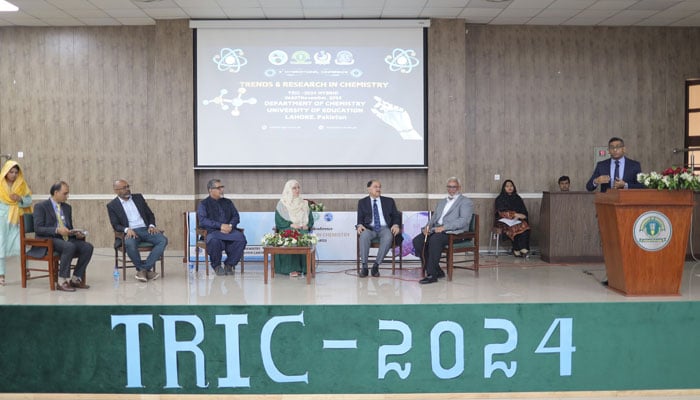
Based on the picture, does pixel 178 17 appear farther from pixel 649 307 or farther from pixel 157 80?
pixel 649 307

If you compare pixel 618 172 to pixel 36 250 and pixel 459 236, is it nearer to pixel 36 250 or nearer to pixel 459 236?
pixel 459 236

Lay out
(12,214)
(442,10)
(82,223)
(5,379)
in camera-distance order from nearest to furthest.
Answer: (5,379) → (12,214) → (442,10) → (82,223)

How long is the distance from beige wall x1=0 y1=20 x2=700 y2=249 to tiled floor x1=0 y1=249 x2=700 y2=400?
4.91 ft

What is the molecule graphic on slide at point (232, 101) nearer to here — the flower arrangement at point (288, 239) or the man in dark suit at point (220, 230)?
the man in dark suit at point (220, 230)

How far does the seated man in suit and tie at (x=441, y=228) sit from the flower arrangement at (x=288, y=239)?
1232mm

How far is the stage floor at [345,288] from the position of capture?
5285mm

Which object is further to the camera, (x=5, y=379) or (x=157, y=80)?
(x=157, y=80)

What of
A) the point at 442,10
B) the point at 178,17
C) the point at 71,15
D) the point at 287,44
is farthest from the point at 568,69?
the point at 71,15

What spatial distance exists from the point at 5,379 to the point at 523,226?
626cm

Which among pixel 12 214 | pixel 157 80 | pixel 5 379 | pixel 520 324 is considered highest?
pixel 157 80

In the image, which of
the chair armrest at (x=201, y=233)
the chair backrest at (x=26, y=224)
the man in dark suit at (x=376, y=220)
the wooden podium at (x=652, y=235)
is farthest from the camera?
Answer: the chair armrest at (x=201, y=233)

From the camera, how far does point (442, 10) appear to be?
26.0 feet


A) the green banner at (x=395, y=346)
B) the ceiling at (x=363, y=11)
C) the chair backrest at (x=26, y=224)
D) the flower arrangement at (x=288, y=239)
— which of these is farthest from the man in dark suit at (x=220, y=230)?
the green banner at (x=395, y=346)

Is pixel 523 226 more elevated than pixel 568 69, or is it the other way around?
pixel 568 69
